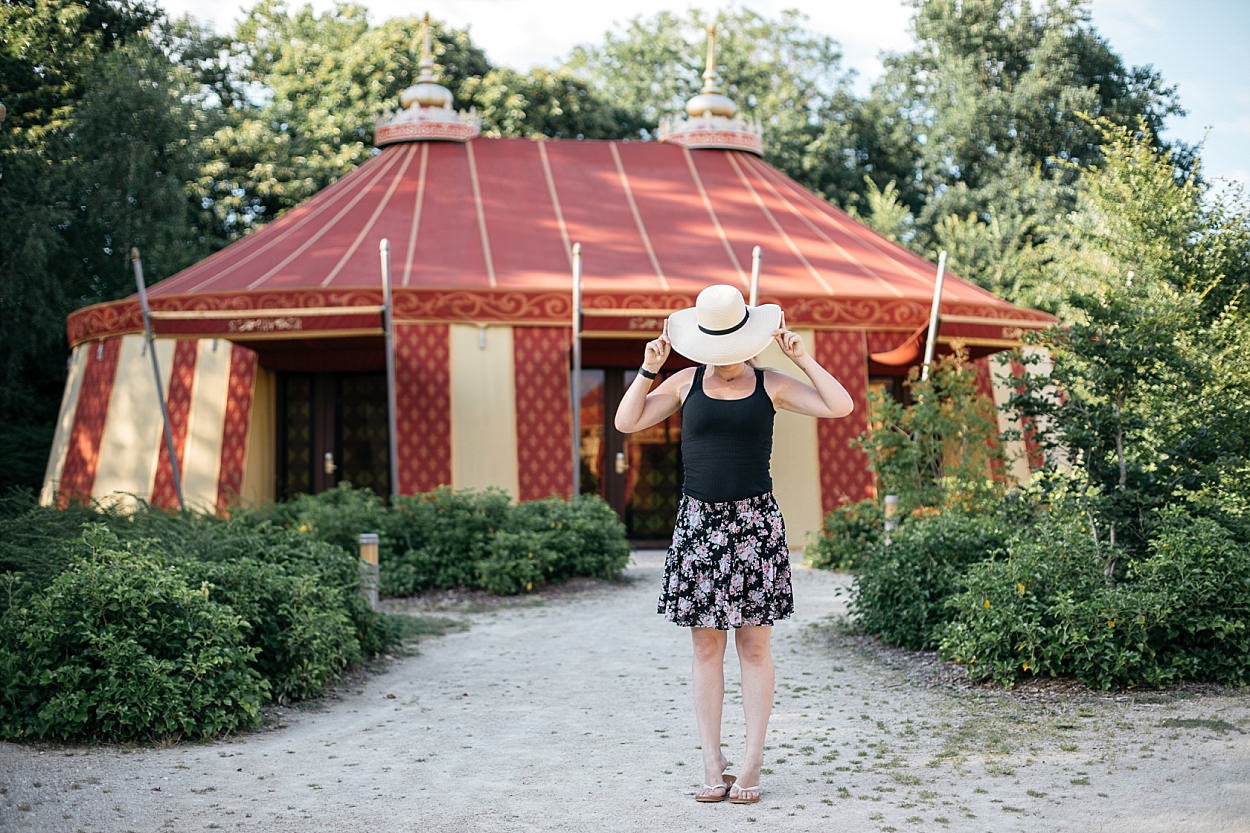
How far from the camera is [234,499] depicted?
37.6ft

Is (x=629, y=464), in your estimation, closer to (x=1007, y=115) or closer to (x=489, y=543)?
(x=489, y=543)

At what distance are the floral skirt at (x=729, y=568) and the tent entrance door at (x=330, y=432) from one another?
8961mm

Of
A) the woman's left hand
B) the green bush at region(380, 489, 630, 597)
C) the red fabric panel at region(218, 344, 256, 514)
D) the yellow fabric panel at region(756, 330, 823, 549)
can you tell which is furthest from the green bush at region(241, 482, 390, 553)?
the woman's left hand

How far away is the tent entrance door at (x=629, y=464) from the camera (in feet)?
41.0

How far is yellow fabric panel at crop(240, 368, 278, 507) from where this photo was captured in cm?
1214

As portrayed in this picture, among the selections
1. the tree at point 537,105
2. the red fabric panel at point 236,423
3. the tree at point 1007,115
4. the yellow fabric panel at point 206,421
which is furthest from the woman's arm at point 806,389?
the tree at point 1007,115

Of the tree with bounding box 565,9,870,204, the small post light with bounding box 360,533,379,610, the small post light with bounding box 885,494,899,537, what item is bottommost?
the small post light with bounding box 360,533,379,610

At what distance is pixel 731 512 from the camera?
13.2 feet

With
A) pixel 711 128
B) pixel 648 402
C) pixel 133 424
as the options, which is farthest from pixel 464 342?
pixel 648 402

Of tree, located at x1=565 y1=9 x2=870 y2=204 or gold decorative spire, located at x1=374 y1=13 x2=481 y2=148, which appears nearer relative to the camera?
gold decorative spire, located at x1=374 y1=13 x2=481 y2=148

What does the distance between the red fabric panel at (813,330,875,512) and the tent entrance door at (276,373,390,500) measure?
4.30 meters

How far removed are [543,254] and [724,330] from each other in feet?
29.2

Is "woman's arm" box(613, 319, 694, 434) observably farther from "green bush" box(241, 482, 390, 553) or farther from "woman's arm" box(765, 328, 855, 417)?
"green bush" box(241, 482, 390, 553)

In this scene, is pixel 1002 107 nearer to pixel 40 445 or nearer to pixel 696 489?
pixel 40 445
